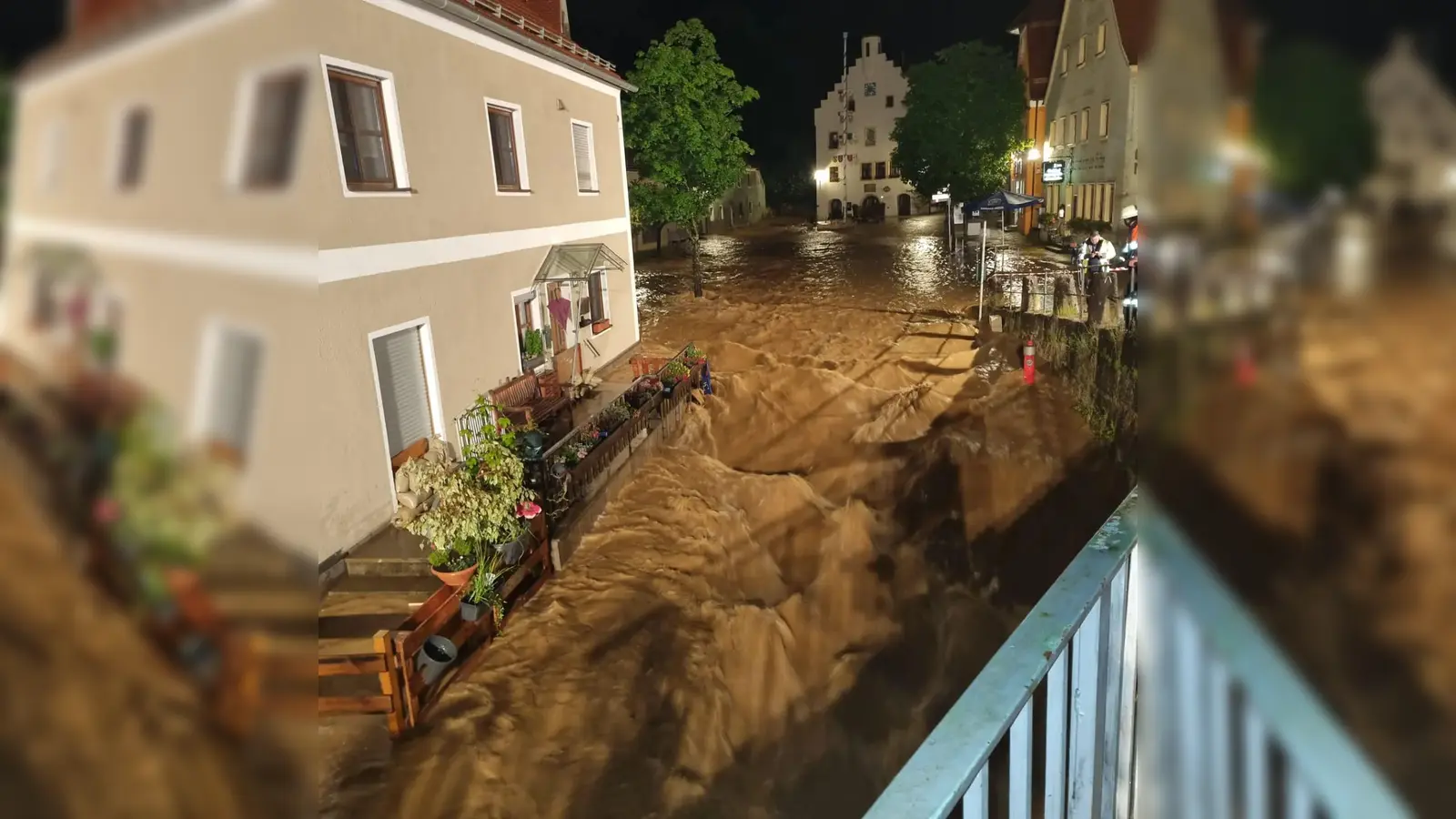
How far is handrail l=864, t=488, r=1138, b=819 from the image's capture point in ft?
3.66

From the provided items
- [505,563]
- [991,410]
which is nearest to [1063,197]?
[991,410]

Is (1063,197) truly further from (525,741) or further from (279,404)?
(279,404)

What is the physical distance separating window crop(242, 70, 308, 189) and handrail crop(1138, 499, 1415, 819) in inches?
63.6

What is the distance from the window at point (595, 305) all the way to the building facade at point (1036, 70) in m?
20.9

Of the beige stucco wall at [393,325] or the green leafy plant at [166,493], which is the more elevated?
the green leafy plant at [166,493]

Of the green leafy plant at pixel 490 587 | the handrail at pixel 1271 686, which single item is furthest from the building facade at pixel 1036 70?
the handrail at pixel 1271 686

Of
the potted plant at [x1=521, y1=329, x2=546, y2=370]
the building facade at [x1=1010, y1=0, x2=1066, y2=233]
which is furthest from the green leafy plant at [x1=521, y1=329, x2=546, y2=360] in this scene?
the building facade at [x1=1010, y1=0, x2=1066, y2=233]

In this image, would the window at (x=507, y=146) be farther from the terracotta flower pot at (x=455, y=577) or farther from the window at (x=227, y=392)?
the window at (x=227, y=392)

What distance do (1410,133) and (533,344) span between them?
9405 millimetres

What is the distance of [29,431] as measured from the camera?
713 mm

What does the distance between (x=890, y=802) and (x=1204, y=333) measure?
0.94 metres

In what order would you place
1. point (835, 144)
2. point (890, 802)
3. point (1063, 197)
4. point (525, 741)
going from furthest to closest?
point (835, 144) → point (1063, 197) → point (525, 741) → point (890, 802)

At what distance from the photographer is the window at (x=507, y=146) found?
900 cm

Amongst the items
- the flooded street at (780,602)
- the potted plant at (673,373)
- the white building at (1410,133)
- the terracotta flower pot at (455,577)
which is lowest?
the flooded street at (780,602)
